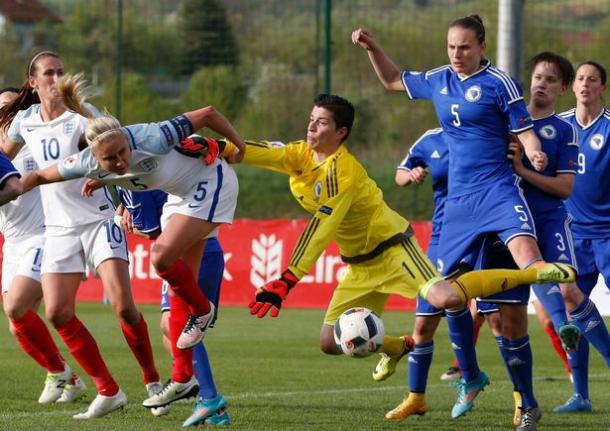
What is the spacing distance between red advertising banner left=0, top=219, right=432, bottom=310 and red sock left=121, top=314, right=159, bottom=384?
944 centimetres

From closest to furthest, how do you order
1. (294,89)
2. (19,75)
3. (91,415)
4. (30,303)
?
1. (91,415)
2. (30,303)
3. (294,89)
4. (19,75)

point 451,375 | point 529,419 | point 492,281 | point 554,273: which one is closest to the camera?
point 554,273

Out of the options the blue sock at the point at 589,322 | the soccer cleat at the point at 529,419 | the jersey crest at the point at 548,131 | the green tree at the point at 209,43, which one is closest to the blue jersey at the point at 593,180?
the blue sock at the point at 589,322

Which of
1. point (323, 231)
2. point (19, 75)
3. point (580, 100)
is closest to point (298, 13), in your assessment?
point (19, 75)

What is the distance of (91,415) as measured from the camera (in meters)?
8.32

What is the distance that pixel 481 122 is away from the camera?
26.7 ft

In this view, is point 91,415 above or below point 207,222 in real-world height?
below

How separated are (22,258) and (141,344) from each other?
1230mm

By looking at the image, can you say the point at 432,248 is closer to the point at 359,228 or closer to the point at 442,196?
the point at 442,196

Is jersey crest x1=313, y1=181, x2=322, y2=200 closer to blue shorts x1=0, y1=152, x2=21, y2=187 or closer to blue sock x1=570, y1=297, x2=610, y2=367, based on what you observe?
blue shorts x1=0, y1=152, x2=21, y2=187

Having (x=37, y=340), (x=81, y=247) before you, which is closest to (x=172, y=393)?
(x=81, y=247)

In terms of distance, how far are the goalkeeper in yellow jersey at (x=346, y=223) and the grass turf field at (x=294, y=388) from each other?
0.61 m

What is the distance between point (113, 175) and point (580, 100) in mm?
3844

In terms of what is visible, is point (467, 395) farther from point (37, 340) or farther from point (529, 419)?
point (37, 340)
